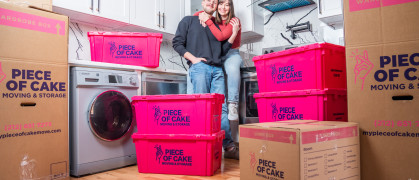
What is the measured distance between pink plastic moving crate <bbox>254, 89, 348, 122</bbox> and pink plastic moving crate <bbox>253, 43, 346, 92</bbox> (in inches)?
1.9

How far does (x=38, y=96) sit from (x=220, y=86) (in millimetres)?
1372

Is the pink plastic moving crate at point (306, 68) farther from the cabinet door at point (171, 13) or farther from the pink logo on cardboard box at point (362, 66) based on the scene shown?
the cabinet door at point (171, 13)

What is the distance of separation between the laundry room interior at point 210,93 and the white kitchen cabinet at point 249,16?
0.02 meters

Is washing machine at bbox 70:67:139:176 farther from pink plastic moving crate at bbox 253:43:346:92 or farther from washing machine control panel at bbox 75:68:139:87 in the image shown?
pink plastic moving crate at bbox 253:43:346:92

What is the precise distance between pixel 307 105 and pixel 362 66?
0.51 metres

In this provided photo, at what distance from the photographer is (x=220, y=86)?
251cm

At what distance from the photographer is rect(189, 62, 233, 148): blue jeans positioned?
247 centimetres

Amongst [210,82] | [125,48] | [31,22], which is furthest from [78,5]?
[210,82]

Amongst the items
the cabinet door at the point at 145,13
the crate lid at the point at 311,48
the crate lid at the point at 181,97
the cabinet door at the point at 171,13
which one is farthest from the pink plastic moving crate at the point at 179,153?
the cabinet door at the point at 171,13

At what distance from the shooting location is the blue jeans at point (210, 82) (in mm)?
2467

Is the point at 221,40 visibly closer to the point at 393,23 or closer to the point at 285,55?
the point at 285,55

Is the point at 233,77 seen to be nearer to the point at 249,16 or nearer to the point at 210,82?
the point at 210,82

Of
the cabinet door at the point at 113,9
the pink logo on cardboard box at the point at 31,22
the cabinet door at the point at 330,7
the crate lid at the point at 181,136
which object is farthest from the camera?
the cabinet door at the point at 330,7

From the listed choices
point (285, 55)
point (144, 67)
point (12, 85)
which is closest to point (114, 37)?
point (144, 67)
